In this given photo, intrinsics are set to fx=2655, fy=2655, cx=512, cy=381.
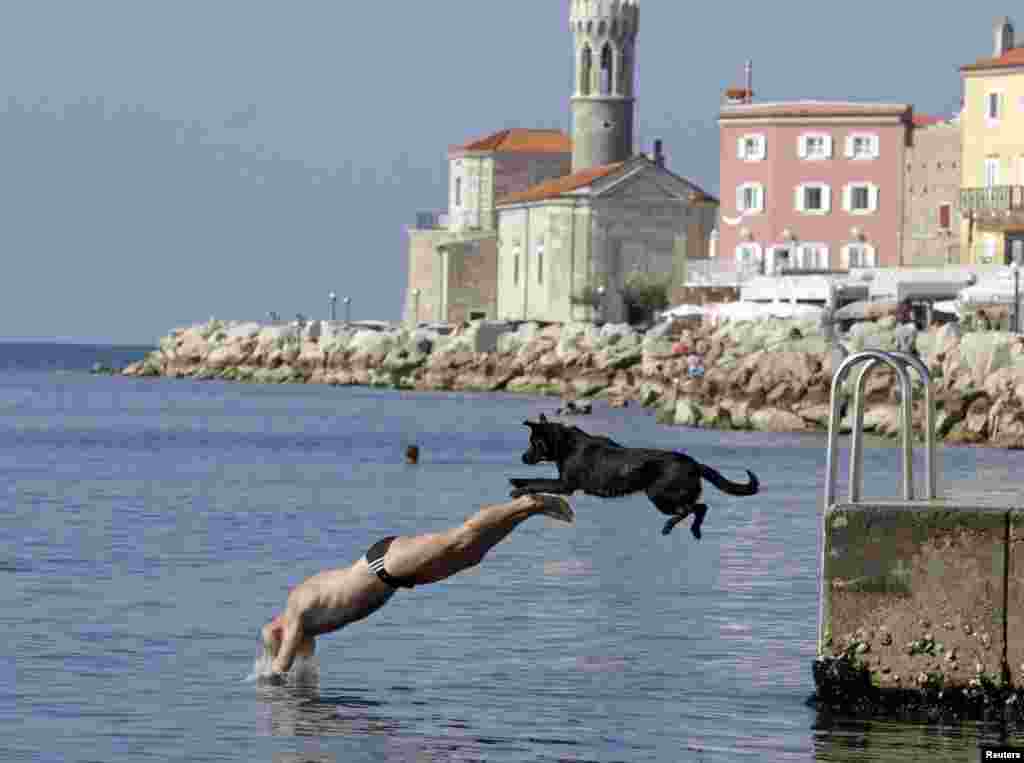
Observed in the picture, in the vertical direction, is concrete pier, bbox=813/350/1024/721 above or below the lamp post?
below

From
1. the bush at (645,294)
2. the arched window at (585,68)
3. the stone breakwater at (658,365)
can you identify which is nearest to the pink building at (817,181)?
the stone breakwater at (658,365)

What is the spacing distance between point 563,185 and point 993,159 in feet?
103

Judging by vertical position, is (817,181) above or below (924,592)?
above

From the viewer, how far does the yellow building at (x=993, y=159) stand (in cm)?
8200

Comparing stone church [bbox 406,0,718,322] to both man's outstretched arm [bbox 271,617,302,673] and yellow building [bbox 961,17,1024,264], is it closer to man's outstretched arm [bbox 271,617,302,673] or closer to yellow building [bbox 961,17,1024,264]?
yellow building [bbox 961,17,1024,264]

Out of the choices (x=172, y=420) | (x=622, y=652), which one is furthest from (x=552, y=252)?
(x=622, y=652)

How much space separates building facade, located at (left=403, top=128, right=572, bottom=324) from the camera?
395 feet

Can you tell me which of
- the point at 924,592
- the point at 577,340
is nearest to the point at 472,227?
the point at 577,340

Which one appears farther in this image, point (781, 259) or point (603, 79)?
point (603, 79)

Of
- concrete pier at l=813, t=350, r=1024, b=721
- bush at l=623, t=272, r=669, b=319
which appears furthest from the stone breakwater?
concrete pier at l=813, t=350, r=1024, b=721

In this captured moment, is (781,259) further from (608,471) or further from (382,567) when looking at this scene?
(608,471)

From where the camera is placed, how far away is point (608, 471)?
40.2 ft

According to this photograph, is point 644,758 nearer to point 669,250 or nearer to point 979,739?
point 979,739

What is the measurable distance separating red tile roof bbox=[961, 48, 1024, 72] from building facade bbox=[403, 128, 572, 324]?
3916 centimetres
